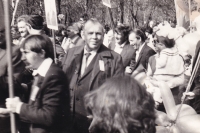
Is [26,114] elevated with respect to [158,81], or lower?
elevated

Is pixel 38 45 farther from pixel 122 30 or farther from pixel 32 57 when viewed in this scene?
pixel 122 30

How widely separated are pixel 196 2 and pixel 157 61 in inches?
41.6

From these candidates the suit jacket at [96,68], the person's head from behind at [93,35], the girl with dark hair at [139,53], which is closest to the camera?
the suit jacket at [96,68]

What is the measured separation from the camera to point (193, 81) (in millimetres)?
4887

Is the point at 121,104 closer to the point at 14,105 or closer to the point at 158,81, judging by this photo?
the point at 14,105

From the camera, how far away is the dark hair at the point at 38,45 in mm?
3919

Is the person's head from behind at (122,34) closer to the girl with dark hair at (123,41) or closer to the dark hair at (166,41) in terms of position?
the girl with dark hair at (123,41)

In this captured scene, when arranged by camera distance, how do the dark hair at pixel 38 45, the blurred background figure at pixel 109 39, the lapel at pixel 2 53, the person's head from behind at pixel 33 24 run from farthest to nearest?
the blurred background figure at pixel 109 39 < the person's head from behind at pixel 33 24 < the lapel at pixel 2 53 < the dark hair at pixel 38 45

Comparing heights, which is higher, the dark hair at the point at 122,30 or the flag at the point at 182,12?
the flag at the point at 182,12

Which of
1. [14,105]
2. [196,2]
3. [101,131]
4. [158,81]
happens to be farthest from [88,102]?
[196,2]

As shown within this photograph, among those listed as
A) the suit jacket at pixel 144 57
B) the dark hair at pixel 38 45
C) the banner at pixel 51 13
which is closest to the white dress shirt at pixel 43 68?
the dark hair at pixel 38 45

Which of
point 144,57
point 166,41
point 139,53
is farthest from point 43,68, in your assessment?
point 139,53

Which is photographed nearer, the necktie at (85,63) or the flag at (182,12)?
the necktie at (85,63)

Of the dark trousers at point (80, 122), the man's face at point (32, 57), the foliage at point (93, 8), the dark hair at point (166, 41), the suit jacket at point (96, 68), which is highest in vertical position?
the man's face at point (32, 57)
